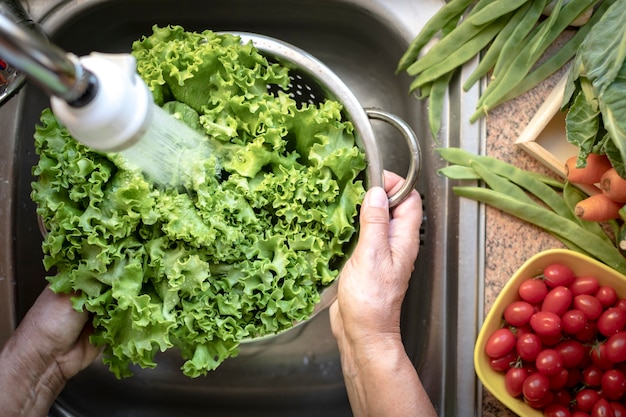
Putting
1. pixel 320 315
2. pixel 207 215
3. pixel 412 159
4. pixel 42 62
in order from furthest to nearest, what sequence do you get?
pixel 320 315 → pixel 412 159 → pixel 207 215 → pixel 42 62

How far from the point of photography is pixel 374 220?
88cm

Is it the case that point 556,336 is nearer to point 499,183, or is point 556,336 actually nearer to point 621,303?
point 621,303

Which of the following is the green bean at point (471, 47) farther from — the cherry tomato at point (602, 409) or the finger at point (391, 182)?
the cherry tomato at point (602, 409)

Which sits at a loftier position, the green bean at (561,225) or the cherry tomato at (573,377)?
the green bean at (561,225)

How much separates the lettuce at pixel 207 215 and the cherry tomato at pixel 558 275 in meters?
0.35

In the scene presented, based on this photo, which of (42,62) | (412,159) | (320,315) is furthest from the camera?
(320,315)

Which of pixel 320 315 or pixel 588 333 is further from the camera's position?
pixel 320 315

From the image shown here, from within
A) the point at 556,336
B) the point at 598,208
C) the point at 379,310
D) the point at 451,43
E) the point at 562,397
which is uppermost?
the point at 451,43

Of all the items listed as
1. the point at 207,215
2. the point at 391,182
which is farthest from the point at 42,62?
the point at 391,182

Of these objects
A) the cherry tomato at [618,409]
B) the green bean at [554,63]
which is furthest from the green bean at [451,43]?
the cherry tomato at [618,409]

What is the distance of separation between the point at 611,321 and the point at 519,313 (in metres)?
0.15

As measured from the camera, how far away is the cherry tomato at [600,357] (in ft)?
3.13

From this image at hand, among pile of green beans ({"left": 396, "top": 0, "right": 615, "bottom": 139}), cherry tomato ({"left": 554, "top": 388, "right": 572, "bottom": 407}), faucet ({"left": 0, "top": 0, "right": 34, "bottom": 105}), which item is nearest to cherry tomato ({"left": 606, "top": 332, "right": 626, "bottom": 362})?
cherry tomato ({"left": 554, "top": 388, "right": 572, "bottom": 407})

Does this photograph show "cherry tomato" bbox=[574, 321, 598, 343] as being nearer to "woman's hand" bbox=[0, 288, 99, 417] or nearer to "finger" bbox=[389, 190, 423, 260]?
"finger" bbox=[389, 190, 423, 260]
